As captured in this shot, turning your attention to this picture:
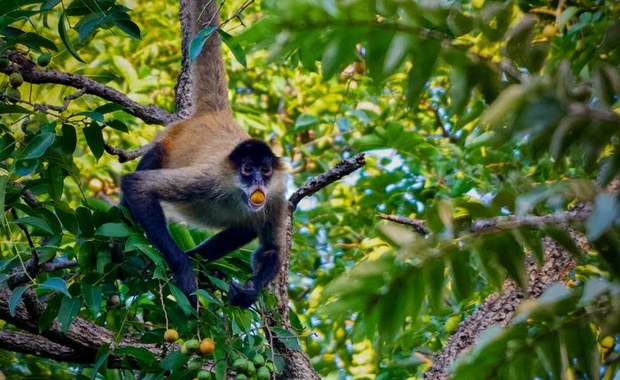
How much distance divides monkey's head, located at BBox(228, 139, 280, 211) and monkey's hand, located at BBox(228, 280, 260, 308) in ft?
3.57

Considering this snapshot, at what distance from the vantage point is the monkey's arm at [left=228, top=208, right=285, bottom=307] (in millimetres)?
4113

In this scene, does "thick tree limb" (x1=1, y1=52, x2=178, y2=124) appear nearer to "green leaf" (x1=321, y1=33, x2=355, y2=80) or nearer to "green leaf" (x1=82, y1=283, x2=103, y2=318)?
"green leaf" (x1=82, y1=283, x2=103, y2=318)

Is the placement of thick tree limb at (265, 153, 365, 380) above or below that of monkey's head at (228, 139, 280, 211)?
below

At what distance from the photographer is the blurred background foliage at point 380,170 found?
1335 millimetres

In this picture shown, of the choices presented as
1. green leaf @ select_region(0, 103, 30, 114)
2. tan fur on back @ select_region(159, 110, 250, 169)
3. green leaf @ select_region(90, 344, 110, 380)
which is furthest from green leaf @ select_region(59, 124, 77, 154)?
tan fur on back @ select_region(159, 110, 250, 169)

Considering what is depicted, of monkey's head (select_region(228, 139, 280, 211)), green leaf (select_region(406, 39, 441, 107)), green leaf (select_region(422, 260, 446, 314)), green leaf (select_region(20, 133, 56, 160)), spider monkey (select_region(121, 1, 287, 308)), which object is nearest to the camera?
green leaf (select_region(406, 39, 441, 107))

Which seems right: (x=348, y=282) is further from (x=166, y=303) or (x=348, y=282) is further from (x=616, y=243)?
(x=166, y=303)

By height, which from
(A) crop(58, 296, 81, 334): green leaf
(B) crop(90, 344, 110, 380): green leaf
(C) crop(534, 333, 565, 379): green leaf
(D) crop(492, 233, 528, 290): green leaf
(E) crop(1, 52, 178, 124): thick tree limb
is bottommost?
(C) crop(534, 333, 565, 379): green leaf

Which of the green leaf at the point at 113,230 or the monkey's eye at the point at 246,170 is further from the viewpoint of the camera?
the monkey's eye at the point at 246,170

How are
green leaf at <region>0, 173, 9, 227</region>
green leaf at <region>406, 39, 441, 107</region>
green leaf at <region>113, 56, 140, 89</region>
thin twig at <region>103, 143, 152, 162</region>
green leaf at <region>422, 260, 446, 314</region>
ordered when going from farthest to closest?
green leaf at <region>113, 56, 140, 89</region> → thin twig at <region>103, 143, 152, 162</region> → green leaf at <region>0, 173, 9, 227</region> → green leaf at <region>422, 260, 446, 314</region> → green leaf at <region>406, 39, 441, 107</region>

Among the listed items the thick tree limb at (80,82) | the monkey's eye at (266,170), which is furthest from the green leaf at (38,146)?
the monkey's eye at (266,170)

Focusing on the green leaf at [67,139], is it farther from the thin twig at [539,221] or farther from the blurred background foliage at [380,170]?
the thin twig at [539,221]

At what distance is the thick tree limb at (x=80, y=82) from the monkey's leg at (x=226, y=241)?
2.45ft

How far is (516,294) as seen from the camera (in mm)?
→ 3807
